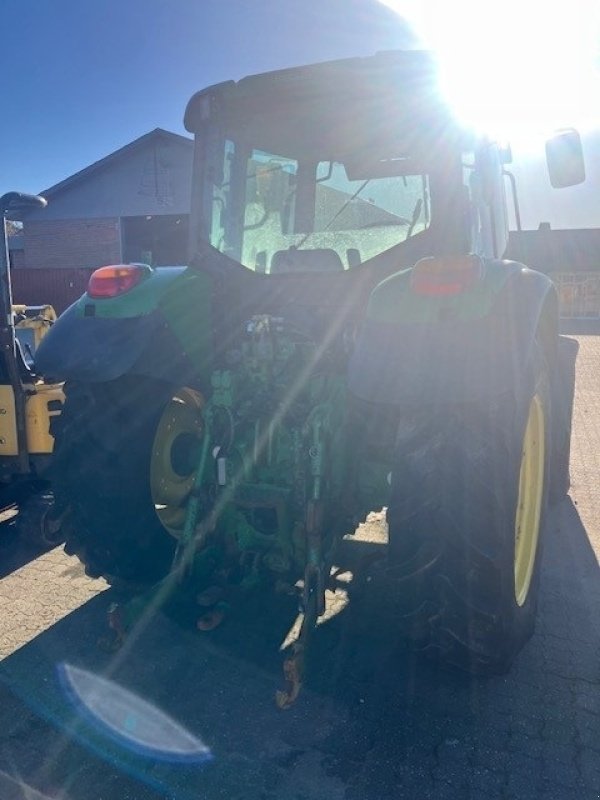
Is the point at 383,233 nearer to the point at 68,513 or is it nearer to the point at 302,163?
the point at 302,163

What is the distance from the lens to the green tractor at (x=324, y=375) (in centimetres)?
231

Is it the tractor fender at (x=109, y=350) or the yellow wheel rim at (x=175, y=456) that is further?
the yellow wheel rim at (x=175, y=456)

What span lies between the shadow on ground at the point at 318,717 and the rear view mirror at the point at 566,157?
Answer: 2.18m

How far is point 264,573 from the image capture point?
2.94 metres

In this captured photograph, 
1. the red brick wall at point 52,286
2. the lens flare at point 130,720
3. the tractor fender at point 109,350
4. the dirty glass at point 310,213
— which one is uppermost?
the dirty glass at point 310,213

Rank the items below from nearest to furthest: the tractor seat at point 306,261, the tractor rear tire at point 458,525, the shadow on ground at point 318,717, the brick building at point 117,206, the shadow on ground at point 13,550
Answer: the shadow on ground at point 318,717 < the tractor rear tire at point 458,525 < the tractor seat at point 306,261 < the shadow on ground at point 13,550 < the brick building at point 117,206

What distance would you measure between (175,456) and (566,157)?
8.16ft

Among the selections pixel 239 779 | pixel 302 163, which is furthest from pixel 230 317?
pixel 239 779

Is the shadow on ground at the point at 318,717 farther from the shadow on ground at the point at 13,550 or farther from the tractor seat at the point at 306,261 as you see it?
the tractor seat at the point at 306,261

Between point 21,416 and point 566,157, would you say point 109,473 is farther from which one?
point 566,157

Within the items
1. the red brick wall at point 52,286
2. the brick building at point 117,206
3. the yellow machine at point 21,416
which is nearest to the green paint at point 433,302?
the yellow machine at point 21,416

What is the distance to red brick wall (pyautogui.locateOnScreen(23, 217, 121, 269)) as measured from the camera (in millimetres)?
23500

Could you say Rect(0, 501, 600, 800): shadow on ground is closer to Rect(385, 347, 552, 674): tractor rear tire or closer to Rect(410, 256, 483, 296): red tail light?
Rect(385, 347, 552, 674): tractor rear tire

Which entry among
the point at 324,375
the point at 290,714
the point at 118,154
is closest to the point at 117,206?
the point at 118,154
